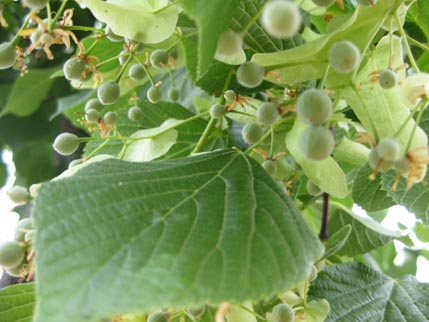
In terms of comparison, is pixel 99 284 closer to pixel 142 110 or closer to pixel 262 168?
pixel 262 168

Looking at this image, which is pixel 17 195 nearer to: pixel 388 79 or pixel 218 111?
pixel 218 111

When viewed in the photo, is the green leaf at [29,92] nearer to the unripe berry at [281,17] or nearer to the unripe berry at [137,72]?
the unripe berry at [137,72]

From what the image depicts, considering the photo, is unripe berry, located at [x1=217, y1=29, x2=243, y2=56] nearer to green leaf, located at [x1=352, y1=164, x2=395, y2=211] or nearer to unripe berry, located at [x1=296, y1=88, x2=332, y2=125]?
unripe berry, located at [x1=296, y1=88, x2=332, y2=125]

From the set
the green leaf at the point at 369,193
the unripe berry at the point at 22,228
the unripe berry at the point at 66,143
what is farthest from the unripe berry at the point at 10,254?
the green leaf at the point at 369,193

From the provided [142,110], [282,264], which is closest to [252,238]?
[282,264]

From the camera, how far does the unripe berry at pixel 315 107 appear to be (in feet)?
2.36

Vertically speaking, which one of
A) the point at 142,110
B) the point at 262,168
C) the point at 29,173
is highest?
the point at 262,168

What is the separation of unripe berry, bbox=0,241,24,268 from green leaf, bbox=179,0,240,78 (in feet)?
1.04

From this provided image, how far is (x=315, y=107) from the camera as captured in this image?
0.72 metres

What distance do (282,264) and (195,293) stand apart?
112 mm

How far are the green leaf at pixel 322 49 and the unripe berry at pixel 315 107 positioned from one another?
0.09 meters

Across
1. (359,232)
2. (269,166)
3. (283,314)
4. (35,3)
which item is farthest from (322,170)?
(359,232)

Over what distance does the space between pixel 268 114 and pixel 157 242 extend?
0.97ft

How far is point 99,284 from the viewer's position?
58 centimetres
